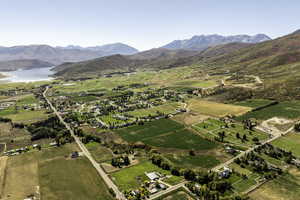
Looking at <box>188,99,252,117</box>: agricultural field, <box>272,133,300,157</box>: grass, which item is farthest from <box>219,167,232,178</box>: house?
<box>188,99,252,117</box>: agricultural field

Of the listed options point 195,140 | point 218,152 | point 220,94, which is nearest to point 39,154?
point 195,140

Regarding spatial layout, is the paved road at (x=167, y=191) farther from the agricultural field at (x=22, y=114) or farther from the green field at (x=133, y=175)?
the agricultural field at (x=22, y=114)

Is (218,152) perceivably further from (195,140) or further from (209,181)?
(209,181)

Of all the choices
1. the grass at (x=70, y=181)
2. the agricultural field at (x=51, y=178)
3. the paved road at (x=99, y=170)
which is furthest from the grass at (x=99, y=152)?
the agricultural field at (x=51, y=178)

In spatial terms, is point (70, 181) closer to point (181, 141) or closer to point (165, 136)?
point (165, 136)

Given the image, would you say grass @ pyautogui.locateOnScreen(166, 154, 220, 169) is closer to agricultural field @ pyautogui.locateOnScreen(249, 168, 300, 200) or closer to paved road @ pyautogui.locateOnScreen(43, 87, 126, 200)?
agricultural field @ pyautogui.locateOnScreen(249, 168, 300, 200)

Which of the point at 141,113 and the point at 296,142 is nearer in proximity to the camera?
the point at 296,142
